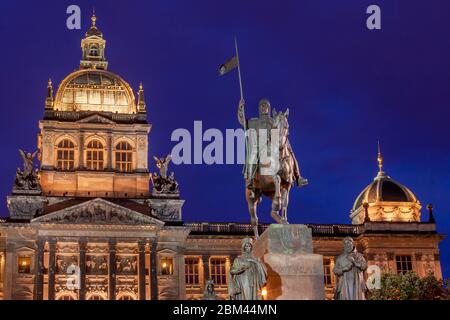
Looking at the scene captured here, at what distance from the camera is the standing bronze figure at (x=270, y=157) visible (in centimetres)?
Answer: 2330

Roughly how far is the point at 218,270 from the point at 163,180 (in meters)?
8.74

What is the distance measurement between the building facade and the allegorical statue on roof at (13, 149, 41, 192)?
1.13ft

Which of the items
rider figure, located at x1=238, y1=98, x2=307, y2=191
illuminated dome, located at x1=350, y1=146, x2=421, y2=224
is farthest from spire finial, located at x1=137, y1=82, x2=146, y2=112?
rider figure, located at x1=238, y1=98, x2=307, y2=191

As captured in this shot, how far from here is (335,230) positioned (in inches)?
3019

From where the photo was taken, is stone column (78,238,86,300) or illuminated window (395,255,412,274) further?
illuminated window (395,255,412,274)

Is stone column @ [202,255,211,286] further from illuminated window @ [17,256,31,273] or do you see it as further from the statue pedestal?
the statue pedestal

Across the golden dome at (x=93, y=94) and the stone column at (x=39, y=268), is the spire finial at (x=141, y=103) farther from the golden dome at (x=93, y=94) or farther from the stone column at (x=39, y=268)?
the stone column at (x=39, y=268)

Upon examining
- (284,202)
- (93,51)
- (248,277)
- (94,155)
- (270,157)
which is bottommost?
(248,277)

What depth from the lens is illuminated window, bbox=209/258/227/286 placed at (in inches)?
2876

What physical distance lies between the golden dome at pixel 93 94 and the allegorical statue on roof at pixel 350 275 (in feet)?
183

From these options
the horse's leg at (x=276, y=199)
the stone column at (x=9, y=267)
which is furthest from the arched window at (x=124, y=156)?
the horse's leg at (x=276, y=199)

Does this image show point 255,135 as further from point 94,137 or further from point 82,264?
point 94,137

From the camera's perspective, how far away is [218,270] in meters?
73.4

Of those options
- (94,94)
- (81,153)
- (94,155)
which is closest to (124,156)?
(94,155)
